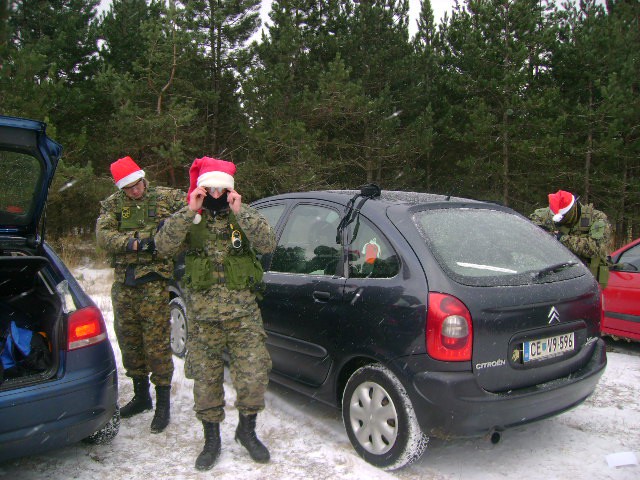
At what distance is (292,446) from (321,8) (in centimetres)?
1738

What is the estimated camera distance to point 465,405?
8.71 feet

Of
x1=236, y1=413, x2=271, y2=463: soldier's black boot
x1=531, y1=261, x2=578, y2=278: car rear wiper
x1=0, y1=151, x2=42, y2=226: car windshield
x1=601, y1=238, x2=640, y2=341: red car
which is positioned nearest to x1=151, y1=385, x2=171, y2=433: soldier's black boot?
x1=236, y1=413, x2=271, y2=463: soldier's black boot

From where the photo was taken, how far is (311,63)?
16953 millimetres

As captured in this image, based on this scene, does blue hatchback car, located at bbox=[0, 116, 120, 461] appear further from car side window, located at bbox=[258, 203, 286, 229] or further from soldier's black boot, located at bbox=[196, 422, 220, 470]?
car side window, located at bbox=[258, 203, 286, 229]

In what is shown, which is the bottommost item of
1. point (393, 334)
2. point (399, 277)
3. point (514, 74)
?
point (393, 334)

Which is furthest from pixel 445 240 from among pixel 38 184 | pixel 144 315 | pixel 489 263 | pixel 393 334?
pixel 38 184

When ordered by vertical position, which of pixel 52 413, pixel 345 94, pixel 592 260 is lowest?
pixel 52 413

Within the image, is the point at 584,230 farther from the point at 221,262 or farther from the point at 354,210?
the point at 221,262

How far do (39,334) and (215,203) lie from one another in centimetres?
134

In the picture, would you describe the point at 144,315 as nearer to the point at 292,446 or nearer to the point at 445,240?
the point at 292,446

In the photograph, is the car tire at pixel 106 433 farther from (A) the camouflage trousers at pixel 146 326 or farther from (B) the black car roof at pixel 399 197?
(B) the black car roof at pixel 399 197

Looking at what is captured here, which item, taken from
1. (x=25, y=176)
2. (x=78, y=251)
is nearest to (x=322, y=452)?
(x=25, y=176)

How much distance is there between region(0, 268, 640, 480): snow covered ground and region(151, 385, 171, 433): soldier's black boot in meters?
0.06

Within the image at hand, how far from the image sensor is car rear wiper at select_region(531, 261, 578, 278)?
10.1 ft
